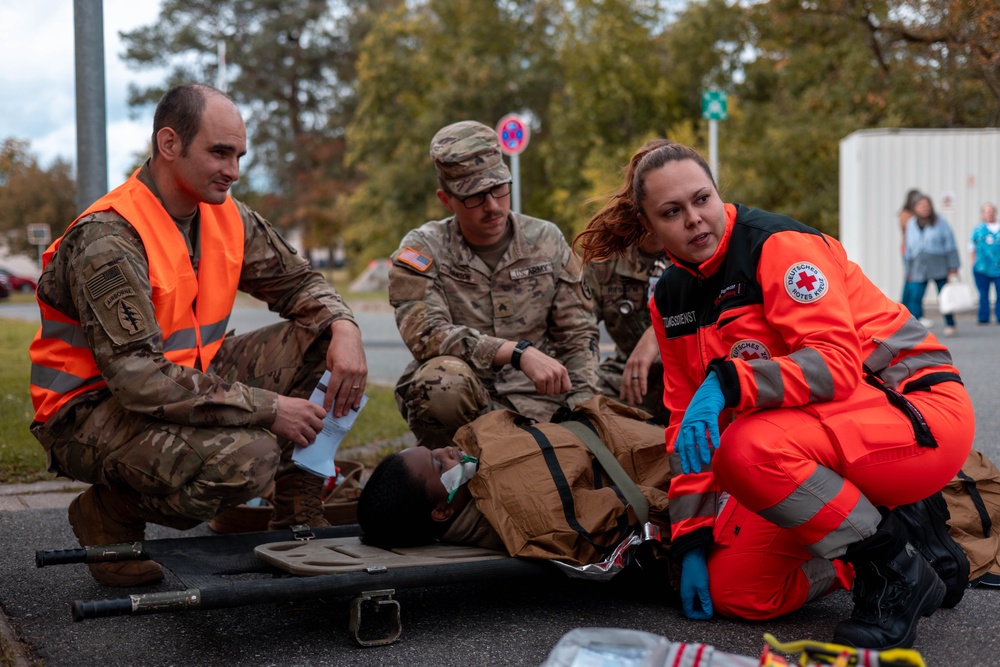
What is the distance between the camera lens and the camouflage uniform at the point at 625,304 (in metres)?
4.61

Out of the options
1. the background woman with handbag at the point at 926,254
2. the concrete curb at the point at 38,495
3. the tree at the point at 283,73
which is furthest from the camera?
the tree at the point at 283,73

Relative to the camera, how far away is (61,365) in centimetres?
331

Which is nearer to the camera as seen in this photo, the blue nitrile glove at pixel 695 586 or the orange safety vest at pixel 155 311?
the blue nitrile glove at pixel 695 586

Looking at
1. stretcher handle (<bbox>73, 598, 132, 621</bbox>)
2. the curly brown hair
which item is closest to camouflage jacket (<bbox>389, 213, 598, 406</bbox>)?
the curly brown hair

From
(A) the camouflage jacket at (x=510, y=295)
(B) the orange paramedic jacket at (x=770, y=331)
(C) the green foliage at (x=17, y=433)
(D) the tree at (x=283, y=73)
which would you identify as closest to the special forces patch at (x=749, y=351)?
(B) the orange paramedic jacket at (x=770, y=331)

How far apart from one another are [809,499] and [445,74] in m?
27.8

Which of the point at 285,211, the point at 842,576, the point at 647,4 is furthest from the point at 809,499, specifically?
the point at 285,211

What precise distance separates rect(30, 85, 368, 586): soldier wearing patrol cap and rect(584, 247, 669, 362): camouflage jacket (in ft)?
4.99

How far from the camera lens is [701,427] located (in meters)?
2.58

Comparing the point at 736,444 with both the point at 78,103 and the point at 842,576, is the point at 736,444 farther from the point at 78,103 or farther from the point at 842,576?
the point at 78,103

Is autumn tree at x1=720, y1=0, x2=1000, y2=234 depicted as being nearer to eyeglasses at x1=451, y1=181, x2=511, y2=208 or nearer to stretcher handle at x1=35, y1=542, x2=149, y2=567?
eyeglasses at x1=451, y1=181, x2=511, y2=208

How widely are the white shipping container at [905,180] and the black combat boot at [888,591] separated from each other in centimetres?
1393

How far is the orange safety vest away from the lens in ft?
10.8

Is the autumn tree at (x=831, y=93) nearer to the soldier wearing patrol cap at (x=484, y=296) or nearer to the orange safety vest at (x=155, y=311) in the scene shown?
the soldier wearing patrol cap at (x=484, y=296)
